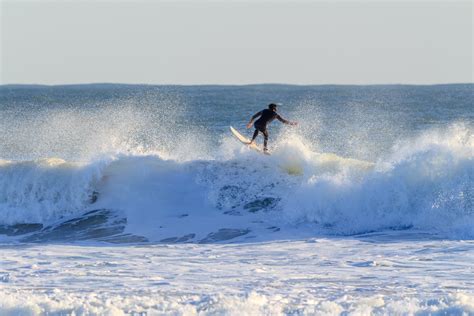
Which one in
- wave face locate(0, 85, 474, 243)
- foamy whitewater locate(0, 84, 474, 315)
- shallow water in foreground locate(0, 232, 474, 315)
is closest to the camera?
shallow water in foreground locate(0, 232, 474, 315)

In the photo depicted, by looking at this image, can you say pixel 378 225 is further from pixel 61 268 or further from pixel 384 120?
pixel 384 120

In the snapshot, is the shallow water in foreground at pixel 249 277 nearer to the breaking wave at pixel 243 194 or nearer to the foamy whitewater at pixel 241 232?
the foamy whitewater at pixel 241 232

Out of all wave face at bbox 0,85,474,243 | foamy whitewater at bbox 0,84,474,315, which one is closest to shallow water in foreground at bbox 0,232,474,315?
foamy whitewater at bbox 0,84,474,315

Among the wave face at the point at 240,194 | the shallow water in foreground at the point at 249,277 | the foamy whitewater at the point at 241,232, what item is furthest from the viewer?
the wave face at the point at 240,194

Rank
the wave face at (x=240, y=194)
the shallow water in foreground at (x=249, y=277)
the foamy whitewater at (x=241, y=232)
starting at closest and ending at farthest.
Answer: the shallow water in foreground at (x=249, y=277), the foamy whitewater at (x=241, y=232), the wave face at (x=240, y=194)

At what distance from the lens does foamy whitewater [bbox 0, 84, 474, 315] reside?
1001cm

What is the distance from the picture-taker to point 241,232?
15.4 meters

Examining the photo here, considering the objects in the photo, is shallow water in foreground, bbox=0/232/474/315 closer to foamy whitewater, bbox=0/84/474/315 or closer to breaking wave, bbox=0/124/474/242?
foamy whitewater, bbox=0/84/474/315

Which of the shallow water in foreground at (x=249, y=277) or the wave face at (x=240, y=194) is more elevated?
the wave face at (x=240, y=194)

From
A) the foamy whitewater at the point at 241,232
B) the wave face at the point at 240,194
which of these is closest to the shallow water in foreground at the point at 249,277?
the foamy whitewater at the point at 241,232

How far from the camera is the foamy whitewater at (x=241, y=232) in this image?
10008 mm

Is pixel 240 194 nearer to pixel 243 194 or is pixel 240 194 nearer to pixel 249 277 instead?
pixel 243 194

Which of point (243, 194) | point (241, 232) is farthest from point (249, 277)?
point (243, 194)

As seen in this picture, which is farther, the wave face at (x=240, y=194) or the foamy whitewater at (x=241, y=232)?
the wave face at (x=240, y=194)
